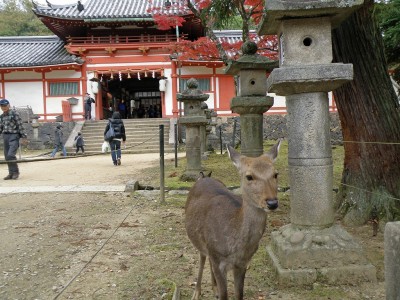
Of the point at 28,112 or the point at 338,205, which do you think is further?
the point at 28,112

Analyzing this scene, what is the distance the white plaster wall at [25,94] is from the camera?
2212cm

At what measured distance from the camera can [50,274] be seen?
146 inches

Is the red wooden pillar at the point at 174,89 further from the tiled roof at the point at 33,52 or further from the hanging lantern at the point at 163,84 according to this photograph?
the tiled roof at the point at 33,52

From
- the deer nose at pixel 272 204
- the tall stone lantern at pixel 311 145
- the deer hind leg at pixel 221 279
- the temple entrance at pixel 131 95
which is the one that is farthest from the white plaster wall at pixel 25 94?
the deer nose at pixel 272 204

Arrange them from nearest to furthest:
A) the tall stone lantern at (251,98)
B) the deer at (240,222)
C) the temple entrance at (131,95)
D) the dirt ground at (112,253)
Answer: the deer at (240,222) < the dirt ground at (112,253) < the tall stone lantern at (251,98) < the temple entrance at (131,95)

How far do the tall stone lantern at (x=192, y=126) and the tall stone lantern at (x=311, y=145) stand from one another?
509 centimetres

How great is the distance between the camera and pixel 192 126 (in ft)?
30.4

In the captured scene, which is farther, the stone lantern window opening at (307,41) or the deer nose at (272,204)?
the stone lantern window opening at (307,41)

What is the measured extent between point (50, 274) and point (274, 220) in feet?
10.1

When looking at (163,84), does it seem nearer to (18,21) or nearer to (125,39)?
(125,39)

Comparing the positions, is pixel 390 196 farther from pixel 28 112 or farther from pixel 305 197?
pixel 28 112

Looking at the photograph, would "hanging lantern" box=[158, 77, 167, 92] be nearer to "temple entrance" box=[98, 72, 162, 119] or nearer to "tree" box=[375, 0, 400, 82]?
"temple entrance" box=[98, 72, 162, 119]

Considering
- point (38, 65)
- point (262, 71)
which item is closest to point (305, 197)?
point (262, 71)

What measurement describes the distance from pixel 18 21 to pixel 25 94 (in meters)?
20.6
